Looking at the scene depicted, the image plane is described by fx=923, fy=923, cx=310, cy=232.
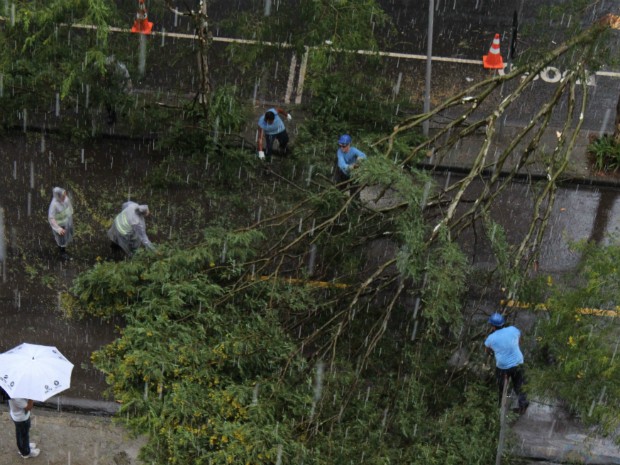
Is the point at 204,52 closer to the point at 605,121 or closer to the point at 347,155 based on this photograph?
the point at 347,155

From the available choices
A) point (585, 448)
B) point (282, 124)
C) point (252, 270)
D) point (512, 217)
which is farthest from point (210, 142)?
point (585, 448)

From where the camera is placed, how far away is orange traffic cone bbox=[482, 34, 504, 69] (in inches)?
659

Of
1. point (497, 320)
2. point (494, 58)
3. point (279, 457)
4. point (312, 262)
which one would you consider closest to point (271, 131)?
point (312, 262)

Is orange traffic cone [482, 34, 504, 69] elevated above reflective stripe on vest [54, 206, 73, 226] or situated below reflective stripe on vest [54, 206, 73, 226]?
above

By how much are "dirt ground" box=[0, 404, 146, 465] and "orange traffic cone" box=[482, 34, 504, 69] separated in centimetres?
1005

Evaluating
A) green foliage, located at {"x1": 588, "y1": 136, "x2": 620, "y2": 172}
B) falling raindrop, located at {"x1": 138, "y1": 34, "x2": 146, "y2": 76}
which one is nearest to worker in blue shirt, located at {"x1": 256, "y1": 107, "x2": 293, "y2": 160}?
falling raindrop, located at {"x1": 138, "y1": 34, "x2": 146, "y2": 76}

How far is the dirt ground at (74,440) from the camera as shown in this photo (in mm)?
9594

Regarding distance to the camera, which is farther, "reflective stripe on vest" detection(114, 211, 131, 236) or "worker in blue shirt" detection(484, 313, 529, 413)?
"reflective stripe on vest" detection(114, 211, 131, 236)

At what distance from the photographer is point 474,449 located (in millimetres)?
8742

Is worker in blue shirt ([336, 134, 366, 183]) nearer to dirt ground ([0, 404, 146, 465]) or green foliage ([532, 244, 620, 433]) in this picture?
green foliage ([532, 244, 620, 433])

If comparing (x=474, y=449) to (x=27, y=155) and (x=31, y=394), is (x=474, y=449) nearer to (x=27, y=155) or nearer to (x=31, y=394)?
(x=31, y=394)

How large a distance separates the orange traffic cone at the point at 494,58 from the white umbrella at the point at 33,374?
10520 millimetres

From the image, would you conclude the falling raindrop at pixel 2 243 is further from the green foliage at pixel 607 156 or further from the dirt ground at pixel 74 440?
the green foliage at pixel 607 156

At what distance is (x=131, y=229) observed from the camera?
457 inches
